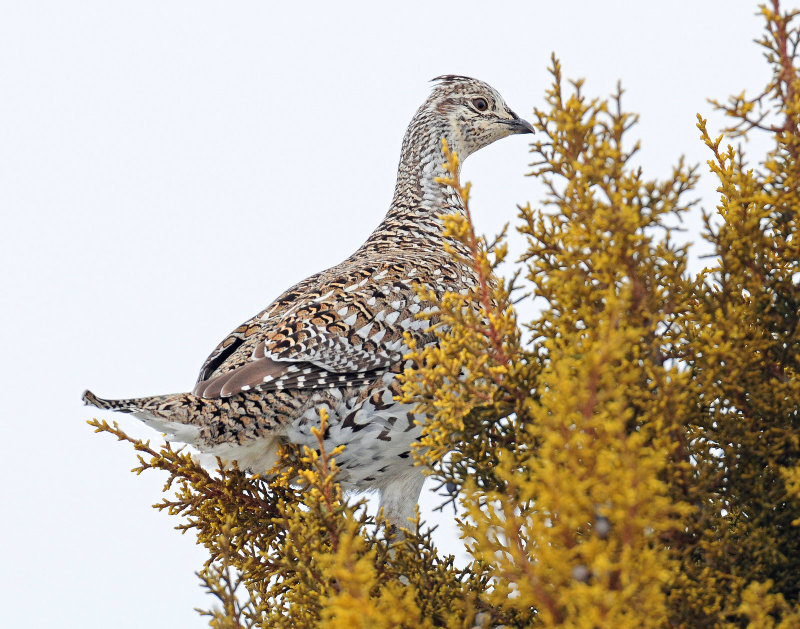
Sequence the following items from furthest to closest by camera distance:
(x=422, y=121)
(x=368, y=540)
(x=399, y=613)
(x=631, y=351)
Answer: (x=422, y=121)
(x=368, y=540)
(x=631, y=351)
(x=399, y=613)

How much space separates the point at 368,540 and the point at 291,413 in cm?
111

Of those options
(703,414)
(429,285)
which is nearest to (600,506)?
(703,414)

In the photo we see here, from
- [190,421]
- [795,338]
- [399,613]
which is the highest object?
[190,421]

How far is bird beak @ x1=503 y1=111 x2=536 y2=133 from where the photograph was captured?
5940 mm

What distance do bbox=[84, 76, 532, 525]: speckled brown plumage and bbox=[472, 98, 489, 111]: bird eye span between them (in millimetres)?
1484

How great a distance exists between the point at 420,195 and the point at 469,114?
0.67 meters

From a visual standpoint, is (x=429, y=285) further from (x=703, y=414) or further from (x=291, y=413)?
(x=703, y=414)

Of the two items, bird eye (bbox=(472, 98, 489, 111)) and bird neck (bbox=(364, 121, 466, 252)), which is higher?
bird eye (bbox=(472, 98, 489, 111))

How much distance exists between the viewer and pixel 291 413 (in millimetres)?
4062

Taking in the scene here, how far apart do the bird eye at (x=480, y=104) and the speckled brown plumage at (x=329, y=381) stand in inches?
58.4

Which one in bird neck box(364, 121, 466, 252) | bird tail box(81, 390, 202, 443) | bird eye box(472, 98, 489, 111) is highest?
bird eye box(472, 98, 489, 111)

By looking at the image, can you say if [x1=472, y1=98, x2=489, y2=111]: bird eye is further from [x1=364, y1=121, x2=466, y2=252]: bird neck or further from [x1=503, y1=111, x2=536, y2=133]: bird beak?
[x1=364, y1=121, x2=466, y2=252]: bird neck

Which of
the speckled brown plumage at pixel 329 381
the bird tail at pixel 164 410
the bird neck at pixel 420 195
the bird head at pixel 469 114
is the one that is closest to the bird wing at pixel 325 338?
the speckled brown plumage at pixel 329 381

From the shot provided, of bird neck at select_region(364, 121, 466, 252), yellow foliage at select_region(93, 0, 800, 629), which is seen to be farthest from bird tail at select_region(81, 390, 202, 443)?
bird neck at select_region(364, 121, 466, 252)
